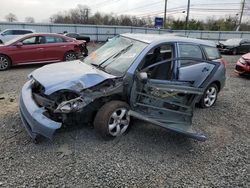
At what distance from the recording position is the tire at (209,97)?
5.32 m

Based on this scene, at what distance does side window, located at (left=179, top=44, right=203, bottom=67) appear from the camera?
14.9 ft

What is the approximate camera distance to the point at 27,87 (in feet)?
13.2

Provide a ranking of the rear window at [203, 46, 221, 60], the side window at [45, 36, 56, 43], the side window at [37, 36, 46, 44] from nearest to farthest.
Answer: the rear window at [203, 46, 221, 60]
the side window at [37, 36, 46, 44]
the side window at [45, 36, 56, 43]

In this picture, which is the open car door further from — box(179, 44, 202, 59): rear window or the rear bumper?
the rear bumper

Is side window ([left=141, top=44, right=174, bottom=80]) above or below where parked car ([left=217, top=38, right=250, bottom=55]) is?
above

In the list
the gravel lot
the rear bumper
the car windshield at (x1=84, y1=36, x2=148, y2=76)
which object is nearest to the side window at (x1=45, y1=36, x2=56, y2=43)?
the car windshield at (x1=84, y1=36, x2=148, y2=76)

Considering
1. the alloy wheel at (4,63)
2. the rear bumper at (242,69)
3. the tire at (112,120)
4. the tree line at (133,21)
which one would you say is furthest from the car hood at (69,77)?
the tree line at (133,21)

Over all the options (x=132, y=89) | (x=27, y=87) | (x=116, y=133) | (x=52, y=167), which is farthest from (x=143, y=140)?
(x=27, y=87)

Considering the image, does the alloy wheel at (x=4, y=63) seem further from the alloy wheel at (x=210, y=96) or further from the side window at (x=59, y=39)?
the alloy wheel at (x=210, y=96)

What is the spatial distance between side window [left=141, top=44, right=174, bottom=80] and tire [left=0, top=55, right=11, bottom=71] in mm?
6841

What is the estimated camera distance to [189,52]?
4793 millimetres

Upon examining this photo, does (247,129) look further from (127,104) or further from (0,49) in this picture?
(0,49)

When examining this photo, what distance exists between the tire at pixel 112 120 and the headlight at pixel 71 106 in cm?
33

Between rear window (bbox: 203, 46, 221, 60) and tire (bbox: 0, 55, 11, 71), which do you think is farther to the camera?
tire (bbox: 0, 55, 11, 71)
